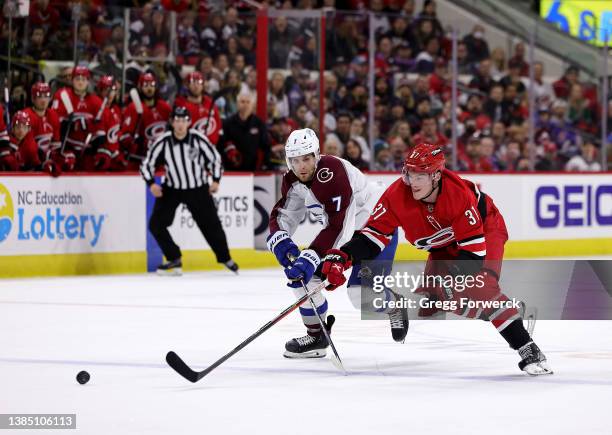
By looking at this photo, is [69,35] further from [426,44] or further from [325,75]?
[426,44]

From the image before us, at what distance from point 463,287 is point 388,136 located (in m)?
7.09

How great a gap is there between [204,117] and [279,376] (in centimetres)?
669

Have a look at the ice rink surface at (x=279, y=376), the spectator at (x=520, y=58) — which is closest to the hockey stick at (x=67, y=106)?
the ice rink surface at (x=279, y=376)

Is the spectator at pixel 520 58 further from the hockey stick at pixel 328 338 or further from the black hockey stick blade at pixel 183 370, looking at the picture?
the black hockey stick blade at pixel 183 370

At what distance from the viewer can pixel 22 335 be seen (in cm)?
694

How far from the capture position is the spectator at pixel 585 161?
13.6 m

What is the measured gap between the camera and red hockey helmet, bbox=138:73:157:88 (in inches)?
458

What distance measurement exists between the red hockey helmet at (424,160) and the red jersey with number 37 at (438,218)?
0.49 ft

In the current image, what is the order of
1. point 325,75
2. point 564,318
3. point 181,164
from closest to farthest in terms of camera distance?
point 564,318
point 181,164
point 325,75

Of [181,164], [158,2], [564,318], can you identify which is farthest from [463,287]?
[158,2]

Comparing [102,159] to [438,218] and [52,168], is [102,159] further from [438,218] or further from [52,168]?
[438,218]

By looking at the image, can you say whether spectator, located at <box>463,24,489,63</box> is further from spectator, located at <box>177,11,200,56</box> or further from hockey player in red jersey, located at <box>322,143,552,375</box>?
hockey player in red jersey, located at <box>322,143,552,375</box>

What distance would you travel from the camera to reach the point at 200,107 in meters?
11.9

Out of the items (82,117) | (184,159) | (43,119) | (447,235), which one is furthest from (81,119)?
(447,235)
